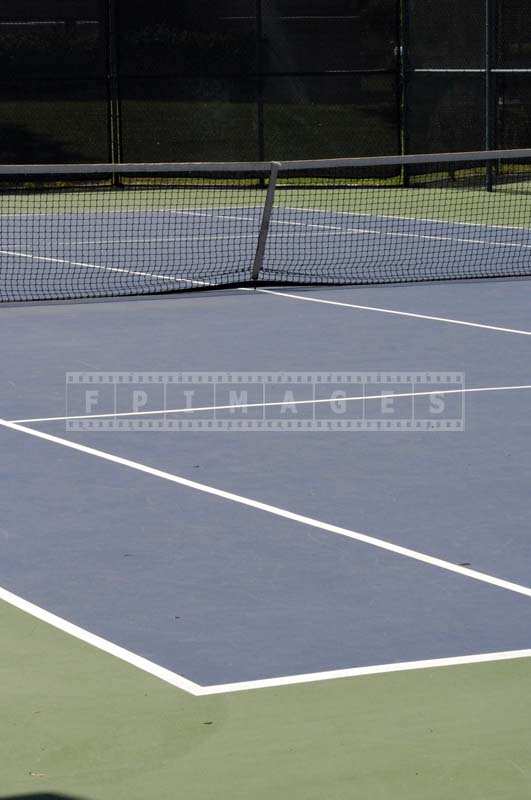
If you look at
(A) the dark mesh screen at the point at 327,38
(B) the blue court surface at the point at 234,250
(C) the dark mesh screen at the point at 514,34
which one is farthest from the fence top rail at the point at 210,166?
(A) the dark mesh screen at the point at 327,38

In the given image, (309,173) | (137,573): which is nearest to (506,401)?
(137,573)

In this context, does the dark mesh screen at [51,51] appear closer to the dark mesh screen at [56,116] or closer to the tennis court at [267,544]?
the dark mesh screen at [56,116]

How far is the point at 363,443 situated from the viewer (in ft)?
29.2

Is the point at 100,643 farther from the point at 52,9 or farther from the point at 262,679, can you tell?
the point at 52,9

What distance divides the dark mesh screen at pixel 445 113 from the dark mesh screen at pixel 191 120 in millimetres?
2634

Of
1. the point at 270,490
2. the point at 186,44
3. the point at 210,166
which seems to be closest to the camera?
the point at 270,490

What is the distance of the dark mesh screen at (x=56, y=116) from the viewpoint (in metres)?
27.8

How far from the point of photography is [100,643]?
18.2 ft

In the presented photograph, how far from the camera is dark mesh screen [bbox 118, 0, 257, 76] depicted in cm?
2805

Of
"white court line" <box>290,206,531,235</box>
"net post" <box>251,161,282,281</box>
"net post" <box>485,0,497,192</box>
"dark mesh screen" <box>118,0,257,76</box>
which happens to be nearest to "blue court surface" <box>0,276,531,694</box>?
"net post" <box>251,161,282,281</box>

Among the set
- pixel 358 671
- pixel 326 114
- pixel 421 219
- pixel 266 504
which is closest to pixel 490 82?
pixel 326 114

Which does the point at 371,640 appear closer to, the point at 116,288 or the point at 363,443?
the point at 363,443

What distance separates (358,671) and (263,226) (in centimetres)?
1065

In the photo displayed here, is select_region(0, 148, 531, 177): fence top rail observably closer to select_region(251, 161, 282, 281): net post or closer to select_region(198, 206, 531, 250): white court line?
select_region(251, 161, 282, 281): net post
